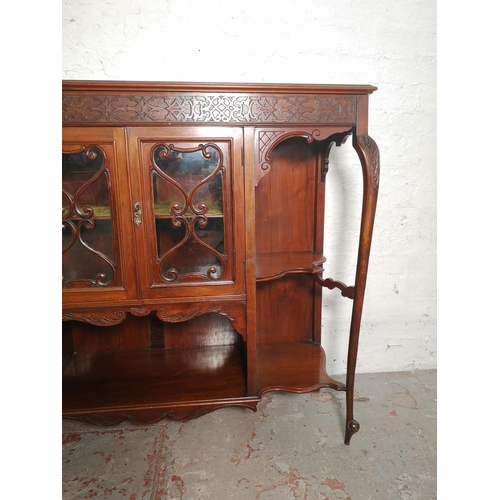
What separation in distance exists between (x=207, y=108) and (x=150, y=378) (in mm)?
1379

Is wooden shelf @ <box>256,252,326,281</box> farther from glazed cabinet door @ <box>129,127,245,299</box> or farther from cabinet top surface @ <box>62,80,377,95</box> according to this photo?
cabinet top surface @ <box>62,80,377,95</box>

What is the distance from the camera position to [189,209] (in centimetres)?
151

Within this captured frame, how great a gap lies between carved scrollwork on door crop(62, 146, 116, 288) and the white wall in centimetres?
65

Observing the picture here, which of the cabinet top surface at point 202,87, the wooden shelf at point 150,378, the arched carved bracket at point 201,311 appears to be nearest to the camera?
the cabinet top surface at point 202,87

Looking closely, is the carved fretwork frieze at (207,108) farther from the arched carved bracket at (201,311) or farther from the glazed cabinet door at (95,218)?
the arched carved bracket at (201,311)

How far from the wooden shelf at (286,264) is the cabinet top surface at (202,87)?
0.81 metres

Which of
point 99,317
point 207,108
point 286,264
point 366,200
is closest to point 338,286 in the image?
point 286,264

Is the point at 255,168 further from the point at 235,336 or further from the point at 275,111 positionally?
the point at 235,336

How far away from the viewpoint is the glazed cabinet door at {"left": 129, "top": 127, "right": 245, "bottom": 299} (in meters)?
1.44

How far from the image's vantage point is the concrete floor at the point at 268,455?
1.35 meters

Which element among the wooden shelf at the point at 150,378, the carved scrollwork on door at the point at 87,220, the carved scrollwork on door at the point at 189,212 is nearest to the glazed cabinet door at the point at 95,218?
the carved scrollwork on door at the point at 87,220

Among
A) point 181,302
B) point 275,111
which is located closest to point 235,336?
point 181,302

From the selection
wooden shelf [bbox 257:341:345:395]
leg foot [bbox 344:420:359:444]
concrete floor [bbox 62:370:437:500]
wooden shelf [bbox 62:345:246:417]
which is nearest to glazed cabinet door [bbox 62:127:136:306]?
wooden shelf [bbox 62:345:246:417]
